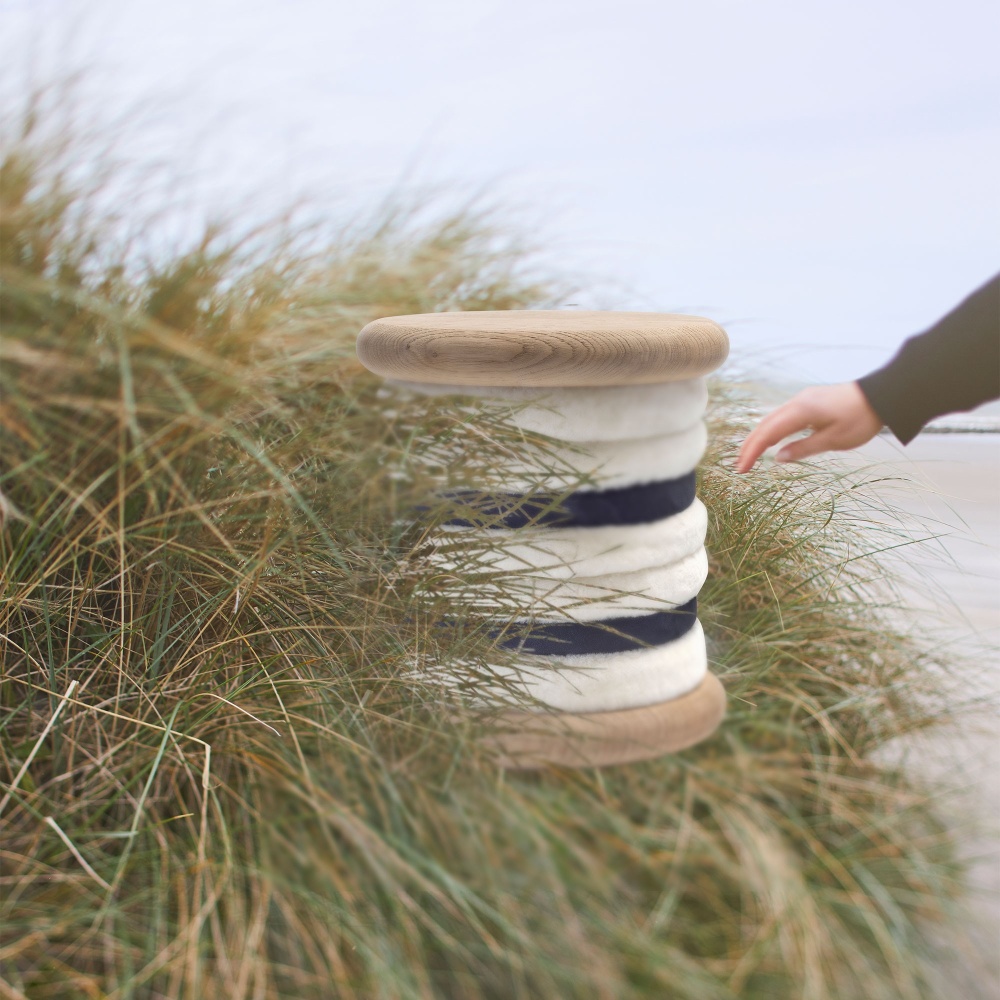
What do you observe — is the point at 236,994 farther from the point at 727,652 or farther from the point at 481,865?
the point at 727,652

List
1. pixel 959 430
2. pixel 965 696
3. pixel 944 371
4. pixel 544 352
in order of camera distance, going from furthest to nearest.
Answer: pixel 959 430
pixel 965 696
pixel 944 371
pixel 544 352

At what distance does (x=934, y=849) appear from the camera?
1066 millimetres

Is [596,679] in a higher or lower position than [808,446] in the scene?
lower

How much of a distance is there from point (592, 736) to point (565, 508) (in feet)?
0.84

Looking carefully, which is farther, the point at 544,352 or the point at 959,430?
the point at 959,430

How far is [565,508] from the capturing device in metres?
→ 1.14

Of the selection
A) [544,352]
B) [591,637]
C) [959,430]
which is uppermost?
[544,352]

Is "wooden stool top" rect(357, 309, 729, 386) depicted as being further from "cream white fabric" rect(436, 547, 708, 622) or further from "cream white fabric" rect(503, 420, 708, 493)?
"cream white fabric" rect(436, 547, 708, 622)

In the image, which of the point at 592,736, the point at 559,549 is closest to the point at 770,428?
the point at 559,549

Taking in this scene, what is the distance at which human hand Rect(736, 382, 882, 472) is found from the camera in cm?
126

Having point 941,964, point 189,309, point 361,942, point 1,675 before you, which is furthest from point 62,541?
point 941,964

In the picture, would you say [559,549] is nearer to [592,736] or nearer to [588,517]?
[588,517]

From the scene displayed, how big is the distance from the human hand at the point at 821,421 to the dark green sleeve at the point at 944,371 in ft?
0.06

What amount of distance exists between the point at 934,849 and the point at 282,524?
0.84 meters
